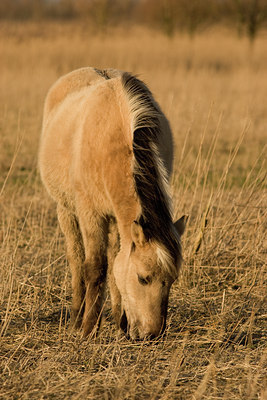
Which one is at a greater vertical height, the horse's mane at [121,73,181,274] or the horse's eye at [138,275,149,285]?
the horse's mane at [121,73,181,274]

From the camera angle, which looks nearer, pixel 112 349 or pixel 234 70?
pixel 112 349

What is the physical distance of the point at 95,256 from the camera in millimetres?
3084

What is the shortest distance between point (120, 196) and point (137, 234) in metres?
0.30

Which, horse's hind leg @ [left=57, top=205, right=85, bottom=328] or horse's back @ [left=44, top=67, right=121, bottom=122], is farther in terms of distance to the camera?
horse's back @ [left=44, top=67, right=121, bottom=122]

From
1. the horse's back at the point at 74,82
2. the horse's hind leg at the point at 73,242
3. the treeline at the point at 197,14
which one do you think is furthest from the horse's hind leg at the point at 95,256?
the treeline at the point at 197,14

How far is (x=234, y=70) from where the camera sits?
681 inches

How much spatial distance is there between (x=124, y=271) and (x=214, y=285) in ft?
5.22

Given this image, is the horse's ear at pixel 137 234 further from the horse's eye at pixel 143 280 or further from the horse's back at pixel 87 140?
the horse's back at pixel 87 140

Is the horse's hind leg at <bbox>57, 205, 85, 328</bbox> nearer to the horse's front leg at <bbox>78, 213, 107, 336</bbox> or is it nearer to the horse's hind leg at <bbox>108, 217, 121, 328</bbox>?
the horse's hind leg at <bbox>108, 217, 121, 328</bbox>

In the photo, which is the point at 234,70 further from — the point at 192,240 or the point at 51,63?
the point at 192,240

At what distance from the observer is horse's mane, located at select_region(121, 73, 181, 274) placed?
8.48 ft

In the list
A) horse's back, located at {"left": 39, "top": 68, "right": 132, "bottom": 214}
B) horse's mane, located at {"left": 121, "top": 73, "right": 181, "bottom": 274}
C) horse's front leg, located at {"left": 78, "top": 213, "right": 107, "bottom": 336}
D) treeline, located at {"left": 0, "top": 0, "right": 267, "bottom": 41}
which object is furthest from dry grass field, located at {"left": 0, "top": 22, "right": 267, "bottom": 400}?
treeline, located at {"left": 0, "top": 0, "right": 267, "bottom": 41}

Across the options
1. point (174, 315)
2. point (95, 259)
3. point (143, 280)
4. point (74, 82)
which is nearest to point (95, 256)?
point (95, 259)

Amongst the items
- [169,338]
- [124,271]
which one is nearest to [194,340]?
[169,338]
